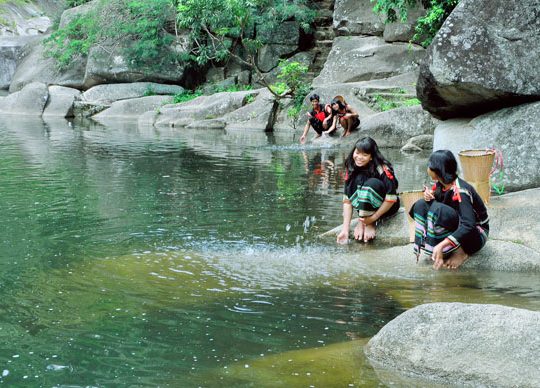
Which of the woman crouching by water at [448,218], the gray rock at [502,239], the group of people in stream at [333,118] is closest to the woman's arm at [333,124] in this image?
the group of people in stream at [333,118]

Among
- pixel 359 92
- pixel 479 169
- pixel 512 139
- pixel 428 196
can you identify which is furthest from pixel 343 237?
pixel 359 92

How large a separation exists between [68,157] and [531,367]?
12352 millimetres

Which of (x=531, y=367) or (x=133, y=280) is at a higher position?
(x=531, y=367)

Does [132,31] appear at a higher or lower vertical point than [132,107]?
higher

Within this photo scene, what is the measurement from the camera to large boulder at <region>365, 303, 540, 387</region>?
152 inches

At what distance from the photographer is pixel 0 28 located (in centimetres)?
3872

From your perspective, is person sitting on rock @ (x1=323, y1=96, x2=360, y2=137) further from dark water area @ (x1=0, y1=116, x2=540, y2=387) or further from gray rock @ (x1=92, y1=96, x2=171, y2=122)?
gray rock @ (x1=92, y1=96, x2=171, y2=122)

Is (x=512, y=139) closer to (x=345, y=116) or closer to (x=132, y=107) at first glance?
(x=345, y=116)

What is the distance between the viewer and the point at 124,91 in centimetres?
2894

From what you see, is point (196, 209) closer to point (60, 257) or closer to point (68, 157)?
point (60, 257)

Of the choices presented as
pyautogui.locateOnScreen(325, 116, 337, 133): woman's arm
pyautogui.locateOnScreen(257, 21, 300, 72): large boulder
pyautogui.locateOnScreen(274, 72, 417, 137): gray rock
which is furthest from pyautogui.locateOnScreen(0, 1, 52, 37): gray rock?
pyautogui.locateOnScreen(325, 116, 337, 133): woman's arm

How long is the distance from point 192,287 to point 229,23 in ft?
74.5

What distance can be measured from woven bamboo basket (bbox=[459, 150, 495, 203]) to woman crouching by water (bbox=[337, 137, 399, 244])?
2.30 feet

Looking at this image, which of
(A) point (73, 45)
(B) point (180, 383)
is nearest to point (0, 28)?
(A) point (73, 45)
